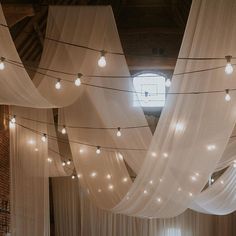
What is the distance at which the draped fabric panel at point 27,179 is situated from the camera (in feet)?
20.8

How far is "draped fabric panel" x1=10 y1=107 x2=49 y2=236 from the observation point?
633 centimetres

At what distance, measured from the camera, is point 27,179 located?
6.38 meters

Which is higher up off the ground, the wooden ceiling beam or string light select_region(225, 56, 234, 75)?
the wooden ceiling beam

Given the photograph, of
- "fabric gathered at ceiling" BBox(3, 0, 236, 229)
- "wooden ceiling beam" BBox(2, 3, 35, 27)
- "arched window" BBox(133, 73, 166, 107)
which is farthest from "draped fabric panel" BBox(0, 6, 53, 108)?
"arched window" BBox(133, 73, 166, 107)

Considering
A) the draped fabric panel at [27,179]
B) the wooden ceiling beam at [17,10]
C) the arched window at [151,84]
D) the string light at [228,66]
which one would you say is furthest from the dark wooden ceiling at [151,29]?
the string light at [228,66]

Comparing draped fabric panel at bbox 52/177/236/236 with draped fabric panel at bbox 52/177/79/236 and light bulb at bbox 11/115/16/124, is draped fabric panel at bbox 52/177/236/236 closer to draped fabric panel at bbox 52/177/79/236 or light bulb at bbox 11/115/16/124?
draped fabric panel at bbox 52/177/79/236

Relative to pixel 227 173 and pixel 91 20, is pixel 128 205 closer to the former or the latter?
pixel 227 173

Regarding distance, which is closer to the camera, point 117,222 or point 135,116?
point 135,116

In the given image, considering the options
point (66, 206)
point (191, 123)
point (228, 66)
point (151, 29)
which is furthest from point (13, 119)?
point (66, 206)

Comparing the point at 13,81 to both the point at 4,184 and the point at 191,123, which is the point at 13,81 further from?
the point at 4,184

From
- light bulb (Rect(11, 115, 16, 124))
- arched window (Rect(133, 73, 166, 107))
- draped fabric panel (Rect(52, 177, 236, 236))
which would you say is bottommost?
draped fabric panel (Rect(52, 177, 236, 236))

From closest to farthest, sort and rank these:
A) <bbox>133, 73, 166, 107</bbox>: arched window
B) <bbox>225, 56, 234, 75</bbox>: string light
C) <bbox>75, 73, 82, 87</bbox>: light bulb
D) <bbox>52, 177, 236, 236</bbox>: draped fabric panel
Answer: <bbox>225, 56, 234, 75</bbox>: string light < <bbox>75, 73, 82, 87</bbox>: light bulb < <bbox>133, 73, 166, 107</bbox>: arched window < <bbox>52, 177, 236, 236</bbox>: draped fabric panel

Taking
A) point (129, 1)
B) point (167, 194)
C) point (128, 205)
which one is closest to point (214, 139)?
point (167, 194)

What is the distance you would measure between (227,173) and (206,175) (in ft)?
4.32
